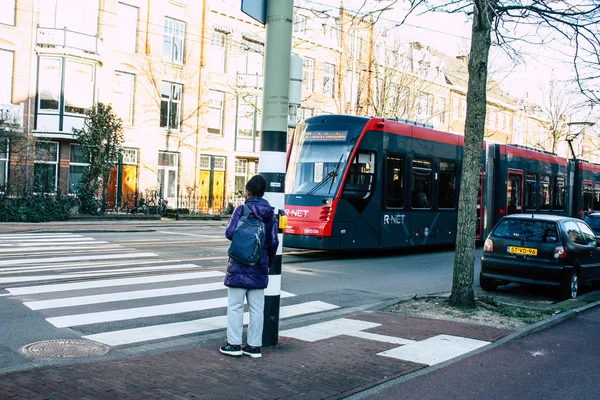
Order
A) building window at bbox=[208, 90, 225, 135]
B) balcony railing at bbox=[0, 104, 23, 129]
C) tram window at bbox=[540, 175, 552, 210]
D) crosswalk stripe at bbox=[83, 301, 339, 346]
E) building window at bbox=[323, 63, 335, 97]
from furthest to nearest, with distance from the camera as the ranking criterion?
building window at bbox=[323, 63, 335, 97], building window at bbox=[208, 90, 225, 135], balcony railing at bbox=[0, 104, 23, 129], tram window at bbox=[540, 175, 552, 210], crosswalk stripe at bbox=[83, 301, 339, 346]

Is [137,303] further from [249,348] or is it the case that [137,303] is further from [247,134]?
[247,134]

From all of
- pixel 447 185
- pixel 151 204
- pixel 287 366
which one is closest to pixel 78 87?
pixel 151 204

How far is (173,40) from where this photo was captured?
107ft

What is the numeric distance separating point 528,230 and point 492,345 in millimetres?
4782

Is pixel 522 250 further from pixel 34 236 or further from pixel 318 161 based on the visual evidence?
pixel 34 236

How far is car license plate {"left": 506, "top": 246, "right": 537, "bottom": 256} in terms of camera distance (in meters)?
11.3

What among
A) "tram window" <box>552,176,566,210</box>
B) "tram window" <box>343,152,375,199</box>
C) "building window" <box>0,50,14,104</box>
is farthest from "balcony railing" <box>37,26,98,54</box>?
"tram window" <box>552,176,566,210</box>

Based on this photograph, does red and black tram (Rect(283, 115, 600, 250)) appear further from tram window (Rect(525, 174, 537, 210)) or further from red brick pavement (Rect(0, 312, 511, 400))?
red brick pavement (Rect(0, 312, 511, 400))

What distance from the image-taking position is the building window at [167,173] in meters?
32.4

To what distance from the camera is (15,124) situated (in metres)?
24.2

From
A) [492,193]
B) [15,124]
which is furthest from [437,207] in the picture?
[15,124]

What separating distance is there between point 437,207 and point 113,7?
19.5 metres

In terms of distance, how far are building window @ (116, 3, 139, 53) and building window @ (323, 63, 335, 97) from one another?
13.8 meters

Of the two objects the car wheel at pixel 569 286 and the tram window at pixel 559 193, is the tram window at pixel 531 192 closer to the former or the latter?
the tram window at pixel 559 193
